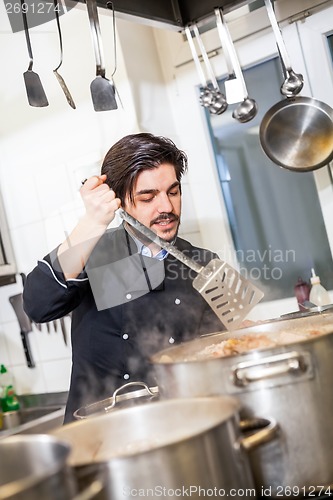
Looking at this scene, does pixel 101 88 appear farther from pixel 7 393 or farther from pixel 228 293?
pixel 7 393

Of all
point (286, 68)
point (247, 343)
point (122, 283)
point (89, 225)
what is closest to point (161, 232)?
point (122, 283)

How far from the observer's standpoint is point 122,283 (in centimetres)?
165

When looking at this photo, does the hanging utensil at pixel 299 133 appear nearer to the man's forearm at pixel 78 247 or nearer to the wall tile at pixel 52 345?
the man's forearm at pixel 78 247

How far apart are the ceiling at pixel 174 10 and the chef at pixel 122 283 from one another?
33 centimetres

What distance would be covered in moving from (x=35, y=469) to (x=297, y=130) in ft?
4.64

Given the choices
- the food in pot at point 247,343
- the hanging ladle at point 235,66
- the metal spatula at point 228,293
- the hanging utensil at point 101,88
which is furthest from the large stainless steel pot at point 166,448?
the hanging ladle at point 235,66

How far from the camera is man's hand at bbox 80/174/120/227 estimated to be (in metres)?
1.32

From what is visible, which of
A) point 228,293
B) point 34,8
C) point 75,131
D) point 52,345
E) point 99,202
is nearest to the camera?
point 228,293

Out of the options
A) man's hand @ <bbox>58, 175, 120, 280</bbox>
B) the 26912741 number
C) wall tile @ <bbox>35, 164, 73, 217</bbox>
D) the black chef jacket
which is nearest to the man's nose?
the black chef jacket

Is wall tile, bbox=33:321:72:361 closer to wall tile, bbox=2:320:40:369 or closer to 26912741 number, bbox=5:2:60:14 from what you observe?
wall tile, bbox=2:320:40:369

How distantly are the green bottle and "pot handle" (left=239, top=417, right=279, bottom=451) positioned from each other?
184 cm

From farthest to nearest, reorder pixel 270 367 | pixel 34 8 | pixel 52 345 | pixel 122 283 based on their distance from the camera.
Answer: pixel 52 345, pixel 34 8, pixel 122 283, pixel 270 367

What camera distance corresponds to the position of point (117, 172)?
166 cm

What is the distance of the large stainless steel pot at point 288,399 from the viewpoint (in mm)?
658
